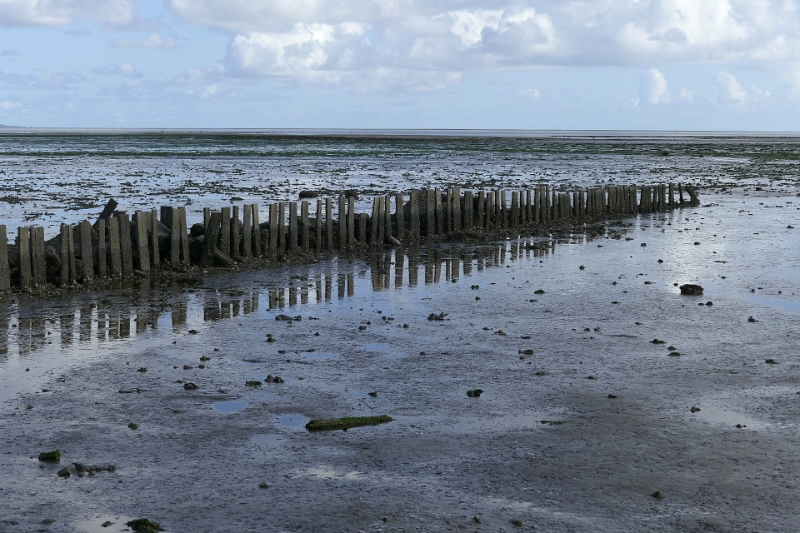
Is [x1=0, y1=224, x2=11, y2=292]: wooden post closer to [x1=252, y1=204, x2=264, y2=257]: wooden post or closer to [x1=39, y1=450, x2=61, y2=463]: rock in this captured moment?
[x1=252, y1=204, x2=264, y2=257]: wooden post

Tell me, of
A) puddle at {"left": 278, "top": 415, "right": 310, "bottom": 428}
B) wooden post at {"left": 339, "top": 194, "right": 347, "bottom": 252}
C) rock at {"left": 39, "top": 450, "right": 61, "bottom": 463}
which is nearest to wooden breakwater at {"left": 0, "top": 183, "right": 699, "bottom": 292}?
wooden post at {"left": 339, "top": 194, "right": 347, "bottom": 252}

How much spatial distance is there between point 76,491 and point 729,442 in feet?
18.0

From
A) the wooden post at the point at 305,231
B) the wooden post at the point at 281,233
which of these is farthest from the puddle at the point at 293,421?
the wooden post at the point at 305,231

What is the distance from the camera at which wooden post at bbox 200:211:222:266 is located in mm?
18125

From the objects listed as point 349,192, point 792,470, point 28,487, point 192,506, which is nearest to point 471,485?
point 192,506

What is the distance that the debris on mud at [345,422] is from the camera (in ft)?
28.9

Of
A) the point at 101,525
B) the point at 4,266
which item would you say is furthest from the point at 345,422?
the point at 4,266

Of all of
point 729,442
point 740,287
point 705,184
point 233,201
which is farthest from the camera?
point 705,184

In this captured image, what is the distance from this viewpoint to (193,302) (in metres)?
14.9

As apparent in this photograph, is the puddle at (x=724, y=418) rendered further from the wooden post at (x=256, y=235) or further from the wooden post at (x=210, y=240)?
the wooden post at (x=256, y=235)

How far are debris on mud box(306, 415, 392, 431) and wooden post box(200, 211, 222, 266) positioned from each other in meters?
9.69

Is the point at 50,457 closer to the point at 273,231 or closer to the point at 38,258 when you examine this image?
the point at 38,258

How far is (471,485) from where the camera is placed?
293 inches

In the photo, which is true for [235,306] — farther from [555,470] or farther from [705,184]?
[705,184]
